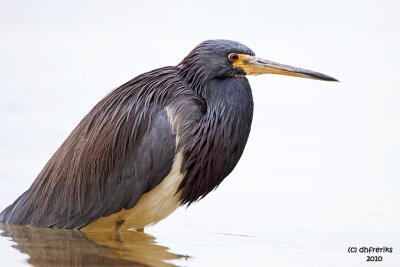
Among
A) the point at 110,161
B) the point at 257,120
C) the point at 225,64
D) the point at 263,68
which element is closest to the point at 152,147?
the point at 110,161

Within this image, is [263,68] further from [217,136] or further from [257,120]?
[257,120]

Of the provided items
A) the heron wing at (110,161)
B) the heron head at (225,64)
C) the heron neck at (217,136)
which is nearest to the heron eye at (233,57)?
the heron head at (225,64)

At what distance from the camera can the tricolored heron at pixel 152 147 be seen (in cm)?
913

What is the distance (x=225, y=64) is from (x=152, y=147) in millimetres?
941

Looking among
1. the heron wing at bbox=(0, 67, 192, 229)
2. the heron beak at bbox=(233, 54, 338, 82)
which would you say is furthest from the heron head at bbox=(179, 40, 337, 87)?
the heron wing at bbox=(0, 67, 192, 229)

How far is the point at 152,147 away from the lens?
29.7 ft

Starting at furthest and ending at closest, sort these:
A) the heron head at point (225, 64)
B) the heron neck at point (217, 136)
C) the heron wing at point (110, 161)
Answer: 1. the heron head at point (225, 64)
2. the heron neck at point (217, 136)
3. the heron wing at point (110, 161)

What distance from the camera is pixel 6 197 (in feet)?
34.9

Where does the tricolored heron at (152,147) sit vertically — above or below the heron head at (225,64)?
below

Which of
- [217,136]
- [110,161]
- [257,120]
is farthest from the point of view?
[257,120]

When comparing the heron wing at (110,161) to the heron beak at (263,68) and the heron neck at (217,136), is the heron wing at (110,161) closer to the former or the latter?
the heron neck at (217,136)

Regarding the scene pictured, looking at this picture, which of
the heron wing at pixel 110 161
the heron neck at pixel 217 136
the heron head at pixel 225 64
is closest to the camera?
the heron wing at pixel 110 161

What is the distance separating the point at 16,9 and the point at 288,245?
11631 mm

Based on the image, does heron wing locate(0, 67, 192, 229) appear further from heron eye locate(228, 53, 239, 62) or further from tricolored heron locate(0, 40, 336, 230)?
heron eye locate(228, 53, 239, 62)
